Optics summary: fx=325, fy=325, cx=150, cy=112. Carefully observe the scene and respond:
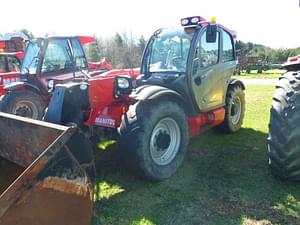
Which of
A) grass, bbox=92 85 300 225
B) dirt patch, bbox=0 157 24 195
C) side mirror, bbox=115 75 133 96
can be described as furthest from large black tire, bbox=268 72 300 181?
dirt patch, bbox=0 157 24 195

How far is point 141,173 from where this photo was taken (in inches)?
151

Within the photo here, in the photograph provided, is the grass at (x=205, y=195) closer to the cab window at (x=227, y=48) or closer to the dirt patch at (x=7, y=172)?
the dirt patch at (x=7, y=172)

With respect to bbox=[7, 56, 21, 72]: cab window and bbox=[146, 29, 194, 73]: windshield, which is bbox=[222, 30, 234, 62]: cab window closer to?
bbox=[146, 29, 194, 73]: windshield

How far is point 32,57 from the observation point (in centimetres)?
729

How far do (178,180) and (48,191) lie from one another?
6.85ft

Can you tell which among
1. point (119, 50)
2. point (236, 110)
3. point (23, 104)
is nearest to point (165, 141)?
point (236, 110)

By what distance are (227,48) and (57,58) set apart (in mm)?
3770

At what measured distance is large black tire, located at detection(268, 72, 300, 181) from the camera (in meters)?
3.44

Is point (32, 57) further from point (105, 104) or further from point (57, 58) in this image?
point (105, 104)

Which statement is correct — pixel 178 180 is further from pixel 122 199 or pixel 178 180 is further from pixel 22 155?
pixel 22 155

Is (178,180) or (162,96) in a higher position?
(162,96)

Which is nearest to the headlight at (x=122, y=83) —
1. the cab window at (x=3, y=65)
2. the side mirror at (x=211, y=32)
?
the side mirror at (x=211, y=32)

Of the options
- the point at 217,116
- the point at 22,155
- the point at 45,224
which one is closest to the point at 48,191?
the point at 45,224

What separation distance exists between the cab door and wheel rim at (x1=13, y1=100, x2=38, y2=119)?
12.2ft
